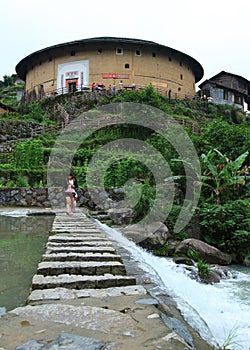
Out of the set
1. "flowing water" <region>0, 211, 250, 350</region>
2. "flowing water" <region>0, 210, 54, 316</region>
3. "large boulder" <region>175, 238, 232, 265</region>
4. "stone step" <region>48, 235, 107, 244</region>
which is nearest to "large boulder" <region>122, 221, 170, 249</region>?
"large boulder" <region>175, 238, 232, 265</region>

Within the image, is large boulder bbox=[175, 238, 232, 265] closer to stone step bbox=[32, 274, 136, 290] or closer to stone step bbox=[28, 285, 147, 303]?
stone step bbox=[32, 274, 136, 290]

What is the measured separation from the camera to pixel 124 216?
1020 cm

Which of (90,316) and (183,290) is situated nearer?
(90,316)

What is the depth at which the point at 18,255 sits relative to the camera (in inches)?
193

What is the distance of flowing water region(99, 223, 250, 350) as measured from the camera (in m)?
3.08

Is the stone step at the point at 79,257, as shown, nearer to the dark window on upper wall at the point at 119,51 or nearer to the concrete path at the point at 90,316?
the concrete path at the point at 90,316

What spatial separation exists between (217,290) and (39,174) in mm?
10989

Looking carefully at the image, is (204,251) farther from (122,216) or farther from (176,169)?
(176,169)

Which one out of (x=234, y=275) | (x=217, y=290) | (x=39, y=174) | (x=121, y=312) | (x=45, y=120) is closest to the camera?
(x=121, y=312)

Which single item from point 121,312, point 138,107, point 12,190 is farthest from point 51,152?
point 121,312

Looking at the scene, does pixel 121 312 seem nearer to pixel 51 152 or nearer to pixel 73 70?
pixel 51 152

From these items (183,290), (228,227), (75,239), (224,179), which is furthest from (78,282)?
(224,179)

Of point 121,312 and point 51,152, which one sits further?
point 51,152

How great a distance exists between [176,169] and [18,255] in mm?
8676
